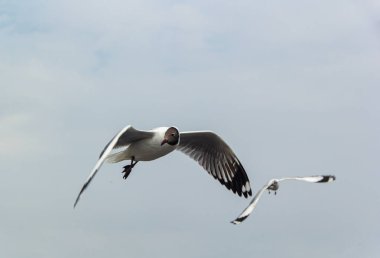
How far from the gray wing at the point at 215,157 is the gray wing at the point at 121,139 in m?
1.41

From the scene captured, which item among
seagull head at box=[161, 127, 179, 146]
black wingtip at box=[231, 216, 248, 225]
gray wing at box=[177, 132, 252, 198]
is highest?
A: seagull head at box=[161, 127, 179, 146]

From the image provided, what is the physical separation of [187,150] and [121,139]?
2089 millimetres

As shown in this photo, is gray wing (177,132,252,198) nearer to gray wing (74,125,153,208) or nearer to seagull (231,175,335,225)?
gray wing (74,125,153,208)

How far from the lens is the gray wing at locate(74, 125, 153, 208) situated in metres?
10.5

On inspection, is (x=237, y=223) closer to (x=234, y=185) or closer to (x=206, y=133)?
(x=206, y=133)

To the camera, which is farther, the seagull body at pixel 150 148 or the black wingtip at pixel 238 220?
the seagull body at pixel 150 148

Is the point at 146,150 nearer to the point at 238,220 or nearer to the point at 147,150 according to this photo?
the point at 147,150

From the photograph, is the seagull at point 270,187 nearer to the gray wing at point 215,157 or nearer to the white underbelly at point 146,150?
the white underbelly at point 146,150

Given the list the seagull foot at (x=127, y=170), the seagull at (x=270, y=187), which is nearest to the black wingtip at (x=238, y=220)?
the seagull at (x=270, y=187)

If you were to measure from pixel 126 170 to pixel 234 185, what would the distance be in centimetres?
274

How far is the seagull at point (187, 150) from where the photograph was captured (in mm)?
12617

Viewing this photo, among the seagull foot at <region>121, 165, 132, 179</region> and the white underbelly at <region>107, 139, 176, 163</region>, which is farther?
the seagull foot at <region>121, 165, 132, 179</region>

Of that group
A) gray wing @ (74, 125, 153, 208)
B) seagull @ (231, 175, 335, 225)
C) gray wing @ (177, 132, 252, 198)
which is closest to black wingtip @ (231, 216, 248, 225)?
seagull @ (231, 175, 335, 225)

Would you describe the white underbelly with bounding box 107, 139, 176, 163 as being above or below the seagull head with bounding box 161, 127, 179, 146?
below
